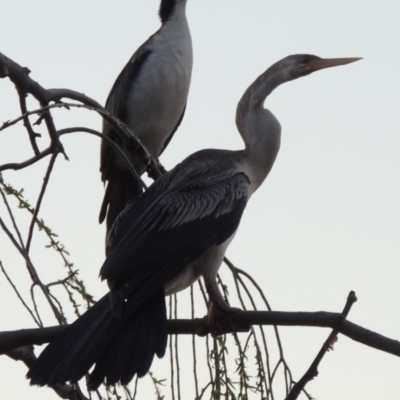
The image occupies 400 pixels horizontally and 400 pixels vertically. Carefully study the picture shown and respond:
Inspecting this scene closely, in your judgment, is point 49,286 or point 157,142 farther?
point 157,142

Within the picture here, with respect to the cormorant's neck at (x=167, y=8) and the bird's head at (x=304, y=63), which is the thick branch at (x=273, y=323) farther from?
the cormorant's neck at (x=167, y=8)

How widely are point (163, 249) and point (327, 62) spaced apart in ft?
5.88

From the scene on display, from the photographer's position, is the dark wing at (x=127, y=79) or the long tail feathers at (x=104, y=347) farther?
the dark wing at (x=127, y=79)

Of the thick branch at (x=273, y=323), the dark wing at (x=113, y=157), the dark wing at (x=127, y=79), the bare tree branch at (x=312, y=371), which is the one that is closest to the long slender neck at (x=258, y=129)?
the thick branch at (x=273, y=323)

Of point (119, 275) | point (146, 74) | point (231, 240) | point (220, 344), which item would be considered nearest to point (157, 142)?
point (146, 74)

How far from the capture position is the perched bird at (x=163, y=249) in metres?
2.70

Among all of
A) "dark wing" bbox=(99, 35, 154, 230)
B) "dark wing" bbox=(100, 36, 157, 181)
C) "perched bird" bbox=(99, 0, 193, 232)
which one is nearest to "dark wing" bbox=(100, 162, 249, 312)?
"dark wing" bbox=(99, 35, 154, 230)

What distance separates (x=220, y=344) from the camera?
8.39 feet

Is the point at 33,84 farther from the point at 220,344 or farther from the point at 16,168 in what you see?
the point at 220,344

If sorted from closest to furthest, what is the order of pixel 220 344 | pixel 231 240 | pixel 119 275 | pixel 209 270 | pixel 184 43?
pixel 220 344, pixel 119 275, pixel 209 270, pixel 231 240, pixel 184 43

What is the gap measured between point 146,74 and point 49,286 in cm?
408

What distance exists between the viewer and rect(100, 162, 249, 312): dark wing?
3.00 metres

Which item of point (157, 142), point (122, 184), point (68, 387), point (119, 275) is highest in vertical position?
point (157, 142)

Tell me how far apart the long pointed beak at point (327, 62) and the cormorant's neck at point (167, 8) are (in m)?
2.44
